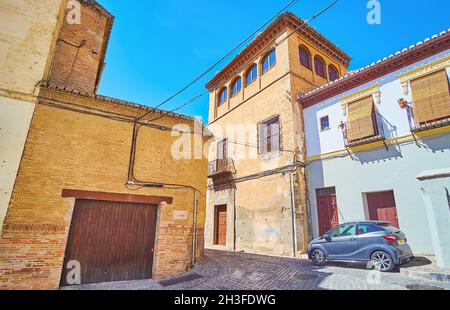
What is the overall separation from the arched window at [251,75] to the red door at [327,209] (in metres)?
8.68

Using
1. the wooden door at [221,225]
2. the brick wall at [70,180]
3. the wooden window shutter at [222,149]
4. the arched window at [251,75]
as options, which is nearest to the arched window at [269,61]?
the arched window at [251,75]

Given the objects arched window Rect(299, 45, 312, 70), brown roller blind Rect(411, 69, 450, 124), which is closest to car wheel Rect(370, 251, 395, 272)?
brown roller blind Rect(411, 69, 450, 124)

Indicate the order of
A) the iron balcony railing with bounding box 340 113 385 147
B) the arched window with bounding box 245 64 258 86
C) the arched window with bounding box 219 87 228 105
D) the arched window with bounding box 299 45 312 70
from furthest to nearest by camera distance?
the arched window with bounding box 219 87 228 105
the arched window with bounding box 245 64 258 86
the arched window with bounding box 299 45 312 70
the iron balcony railing with bounding box 340 113 385 147

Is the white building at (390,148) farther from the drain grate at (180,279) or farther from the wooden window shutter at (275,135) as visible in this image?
the drain grate at (180,279)

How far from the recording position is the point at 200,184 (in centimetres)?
946

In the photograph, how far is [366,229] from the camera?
742 centimetres

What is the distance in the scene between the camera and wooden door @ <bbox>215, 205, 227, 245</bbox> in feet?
52.2

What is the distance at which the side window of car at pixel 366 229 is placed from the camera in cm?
726

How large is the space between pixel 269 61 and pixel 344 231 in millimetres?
11115

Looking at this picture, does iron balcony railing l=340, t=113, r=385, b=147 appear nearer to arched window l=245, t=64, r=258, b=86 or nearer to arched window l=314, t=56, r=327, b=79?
arched window l=314, t=56, r=327, b=79

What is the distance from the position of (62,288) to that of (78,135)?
417 centimetres

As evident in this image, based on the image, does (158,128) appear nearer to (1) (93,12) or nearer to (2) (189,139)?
(2) (189,139)

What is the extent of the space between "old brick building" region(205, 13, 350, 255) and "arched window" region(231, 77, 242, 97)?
0.08m
